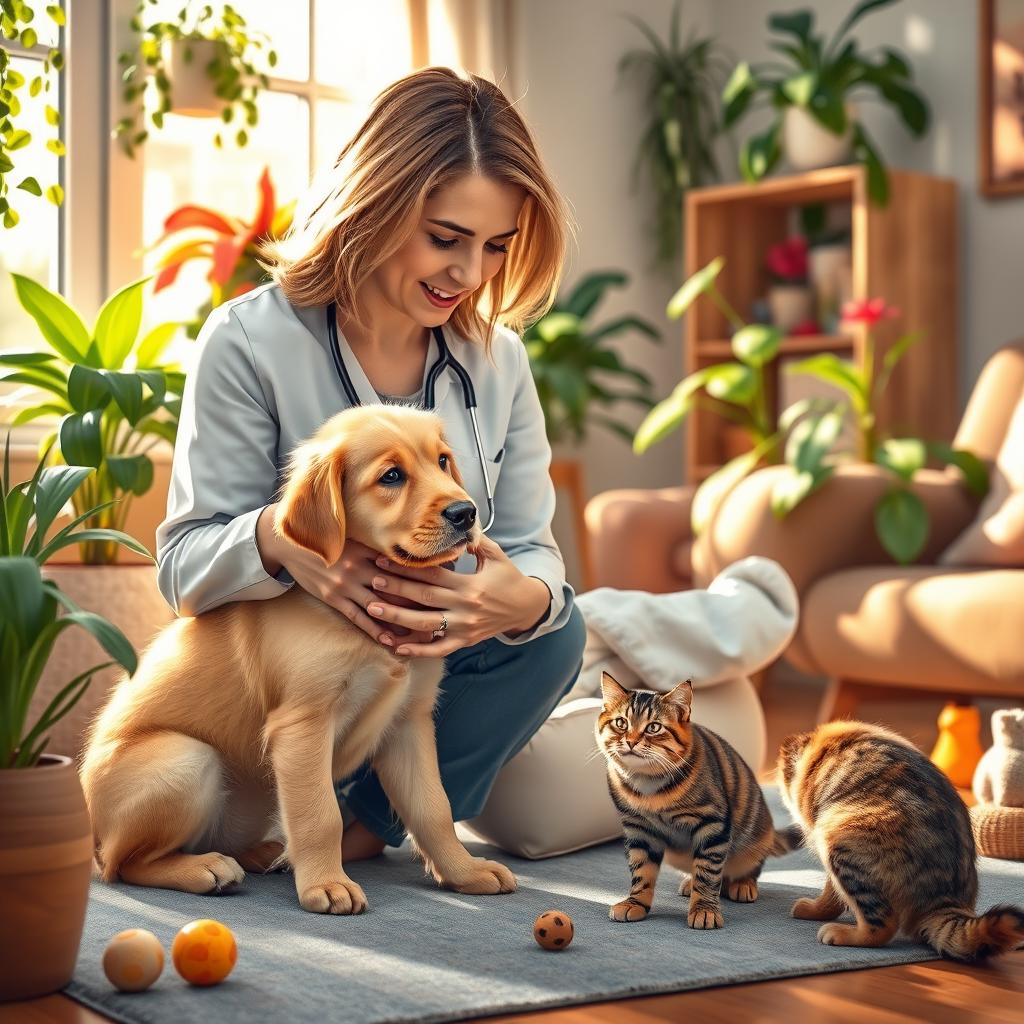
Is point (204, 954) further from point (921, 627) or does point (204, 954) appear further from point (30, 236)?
point (30, 236)

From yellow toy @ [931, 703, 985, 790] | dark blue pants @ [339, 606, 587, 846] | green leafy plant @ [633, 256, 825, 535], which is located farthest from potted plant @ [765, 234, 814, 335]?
dark blue pants @ [339, 606, 587, 846]

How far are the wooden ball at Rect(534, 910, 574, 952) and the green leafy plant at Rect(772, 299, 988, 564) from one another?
78.5 inches

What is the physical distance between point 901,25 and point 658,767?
386 centimetres

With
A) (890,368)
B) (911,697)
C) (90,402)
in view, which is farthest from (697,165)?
(90,402)

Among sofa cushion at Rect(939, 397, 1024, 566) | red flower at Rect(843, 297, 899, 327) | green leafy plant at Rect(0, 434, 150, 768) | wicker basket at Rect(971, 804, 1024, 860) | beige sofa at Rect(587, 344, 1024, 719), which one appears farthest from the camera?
red flower at Rect(843, 297, 899, 327)

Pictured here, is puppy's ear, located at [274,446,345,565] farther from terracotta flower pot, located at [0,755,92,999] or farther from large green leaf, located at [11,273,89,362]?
large green leaf, located at [11,273,89,362]

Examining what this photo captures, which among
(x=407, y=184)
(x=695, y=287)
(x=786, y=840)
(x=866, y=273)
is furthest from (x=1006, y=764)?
(x=695, y=287)

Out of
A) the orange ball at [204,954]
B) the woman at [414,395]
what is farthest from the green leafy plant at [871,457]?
the orange ball at [204,954]

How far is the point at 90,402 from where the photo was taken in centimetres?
271

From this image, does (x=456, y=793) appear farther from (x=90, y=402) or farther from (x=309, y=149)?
(x=309, y=149)

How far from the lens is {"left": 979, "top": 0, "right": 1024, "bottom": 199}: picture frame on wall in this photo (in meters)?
4.48

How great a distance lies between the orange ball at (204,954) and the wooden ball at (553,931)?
0.36 metres

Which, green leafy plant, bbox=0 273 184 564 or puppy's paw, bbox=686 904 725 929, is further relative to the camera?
green leafy plant, bbox=0 273 184 564

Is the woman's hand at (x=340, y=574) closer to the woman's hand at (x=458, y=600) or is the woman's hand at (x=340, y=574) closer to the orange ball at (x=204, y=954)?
the woman's hand at (x=458, y=600)
